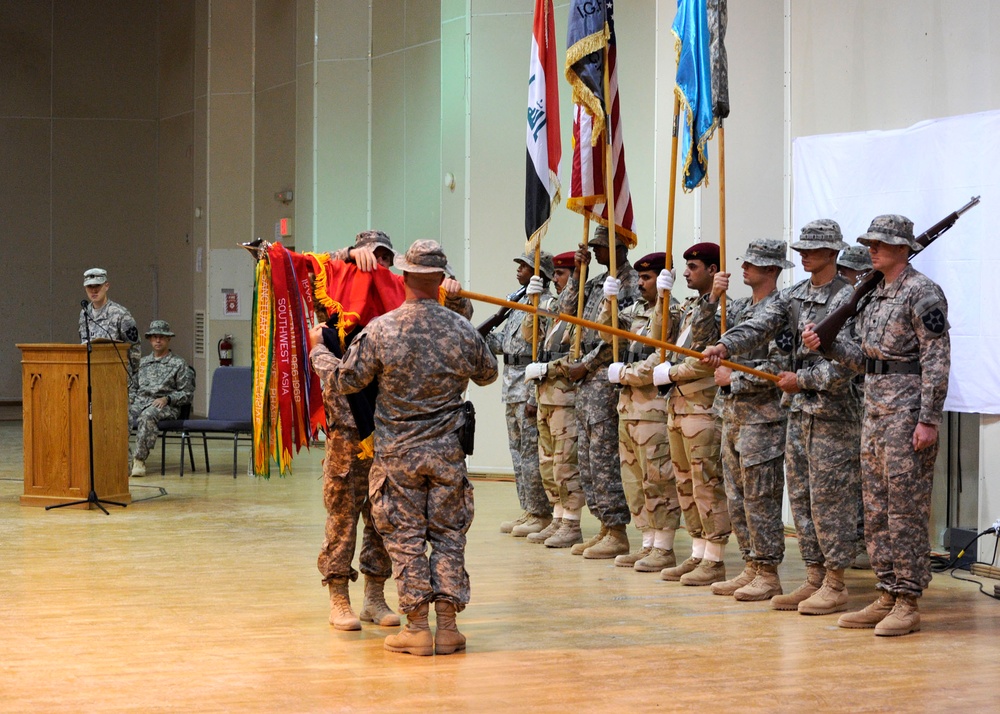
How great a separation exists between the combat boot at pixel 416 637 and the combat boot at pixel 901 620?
68.0 inches

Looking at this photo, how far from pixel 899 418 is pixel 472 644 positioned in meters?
1.84

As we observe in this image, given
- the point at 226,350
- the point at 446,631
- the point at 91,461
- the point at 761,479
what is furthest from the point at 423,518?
the point at 226,350

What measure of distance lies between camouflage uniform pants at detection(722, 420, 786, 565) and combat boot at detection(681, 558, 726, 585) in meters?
0.35

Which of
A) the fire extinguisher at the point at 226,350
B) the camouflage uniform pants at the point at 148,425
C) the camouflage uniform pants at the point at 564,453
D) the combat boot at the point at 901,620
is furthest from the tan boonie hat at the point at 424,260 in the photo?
the fire extinguisher at the point at 226,350

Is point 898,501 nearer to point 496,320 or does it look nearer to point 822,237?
point 822,237

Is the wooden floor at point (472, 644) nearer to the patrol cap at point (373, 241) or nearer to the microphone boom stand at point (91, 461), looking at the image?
the microphone boom stand at point (91, 461)

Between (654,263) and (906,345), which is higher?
(654,263)

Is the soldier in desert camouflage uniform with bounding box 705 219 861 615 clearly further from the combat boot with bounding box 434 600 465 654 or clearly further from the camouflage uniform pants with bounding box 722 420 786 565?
the combat boot with bounding box 434 600 465 654

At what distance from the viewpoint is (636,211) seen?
29.0 ft

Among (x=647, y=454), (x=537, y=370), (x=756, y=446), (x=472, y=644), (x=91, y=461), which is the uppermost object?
(x=537, y=370)

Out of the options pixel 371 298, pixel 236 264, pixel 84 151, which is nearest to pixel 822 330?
pixel 371 298

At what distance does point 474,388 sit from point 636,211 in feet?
6.91

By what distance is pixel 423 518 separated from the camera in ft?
14.3

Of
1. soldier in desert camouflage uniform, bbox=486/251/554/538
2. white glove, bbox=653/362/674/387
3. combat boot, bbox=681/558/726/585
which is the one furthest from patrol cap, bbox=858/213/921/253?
soldier in desert camouflage uniform, bbox=486/251/554/538
